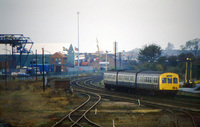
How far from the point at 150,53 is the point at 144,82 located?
45.2 meters

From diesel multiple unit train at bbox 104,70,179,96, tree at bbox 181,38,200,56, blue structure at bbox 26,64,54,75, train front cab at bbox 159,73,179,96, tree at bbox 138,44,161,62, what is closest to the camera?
train front cab at bbox 159,73,179,96

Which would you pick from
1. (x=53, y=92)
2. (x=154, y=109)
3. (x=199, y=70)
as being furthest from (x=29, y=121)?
(x=199, y=70)

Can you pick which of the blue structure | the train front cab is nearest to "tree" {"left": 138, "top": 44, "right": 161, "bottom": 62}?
the blue structure

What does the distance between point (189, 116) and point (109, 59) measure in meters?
86.1

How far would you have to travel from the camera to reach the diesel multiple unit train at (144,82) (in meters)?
24.9

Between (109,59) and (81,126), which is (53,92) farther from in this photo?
(109,59)

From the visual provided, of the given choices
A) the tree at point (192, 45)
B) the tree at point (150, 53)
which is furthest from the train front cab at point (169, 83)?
the tree at point (192, 45)

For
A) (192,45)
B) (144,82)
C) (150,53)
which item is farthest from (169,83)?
(192,45)

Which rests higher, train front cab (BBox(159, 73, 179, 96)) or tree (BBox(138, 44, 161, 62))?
tree (BBox(138, 44, 161, 62))

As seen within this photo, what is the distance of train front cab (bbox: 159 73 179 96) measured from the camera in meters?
24.6

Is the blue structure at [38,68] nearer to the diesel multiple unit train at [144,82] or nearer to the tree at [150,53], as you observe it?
the tree at [150,53]

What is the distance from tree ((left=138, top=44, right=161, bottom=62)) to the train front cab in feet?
153

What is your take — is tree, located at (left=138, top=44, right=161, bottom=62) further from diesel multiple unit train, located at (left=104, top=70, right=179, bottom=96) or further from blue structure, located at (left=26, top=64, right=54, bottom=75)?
diesel multiple unit train, located at (left=104, top=70, right=179, bottom=96)

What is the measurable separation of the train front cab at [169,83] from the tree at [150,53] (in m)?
46.5
